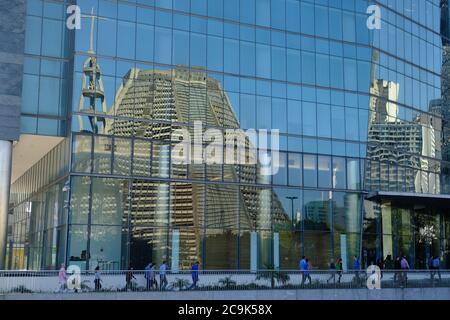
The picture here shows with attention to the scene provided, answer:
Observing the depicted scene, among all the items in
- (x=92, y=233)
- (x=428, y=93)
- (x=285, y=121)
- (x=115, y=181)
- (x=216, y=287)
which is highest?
(x=428, y=93)

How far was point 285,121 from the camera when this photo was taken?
119 ft

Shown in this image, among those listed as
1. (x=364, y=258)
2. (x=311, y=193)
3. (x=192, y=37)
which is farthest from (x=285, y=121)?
(x=364, y=258)

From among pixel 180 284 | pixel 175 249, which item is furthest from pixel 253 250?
pixel 180 284

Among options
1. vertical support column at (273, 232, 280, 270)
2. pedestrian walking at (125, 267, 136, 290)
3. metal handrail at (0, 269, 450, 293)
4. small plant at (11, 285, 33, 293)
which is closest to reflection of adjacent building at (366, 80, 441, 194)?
vertical support column at (273, 232, 280, 270)

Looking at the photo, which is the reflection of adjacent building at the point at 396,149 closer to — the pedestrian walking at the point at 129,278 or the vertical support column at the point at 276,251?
the vertical support column at the point at 276,251

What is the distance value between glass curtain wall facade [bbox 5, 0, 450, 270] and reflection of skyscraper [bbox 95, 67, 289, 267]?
0.06 m

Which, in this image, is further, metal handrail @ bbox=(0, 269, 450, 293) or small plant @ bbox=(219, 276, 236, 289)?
small plant @ bbox=(219, 276, 236, 289)

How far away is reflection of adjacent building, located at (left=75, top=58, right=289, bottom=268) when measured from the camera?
3086 cm

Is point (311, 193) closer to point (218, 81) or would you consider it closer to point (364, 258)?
point (364, 258)

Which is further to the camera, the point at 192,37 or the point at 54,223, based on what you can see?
the point at 192,37

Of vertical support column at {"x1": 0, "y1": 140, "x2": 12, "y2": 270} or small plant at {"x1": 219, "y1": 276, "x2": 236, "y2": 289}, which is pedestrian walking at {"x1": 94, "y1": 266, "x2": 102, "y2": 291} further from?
vertical support column at {"x1": 0, "y1": 140, "x2": 12, "y2": 270}

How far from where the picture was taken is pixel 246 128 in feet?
114

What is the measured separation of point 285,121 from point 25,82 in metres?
14.6

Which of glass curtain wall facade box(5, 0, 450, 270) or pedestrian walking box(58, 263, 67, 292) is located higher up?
glass curtain wall facade box(5, 0, 450, 270)
